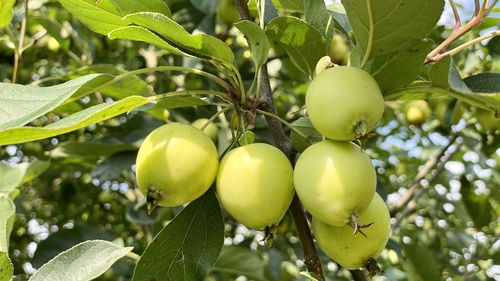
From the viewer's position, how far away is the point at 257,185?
815 mm

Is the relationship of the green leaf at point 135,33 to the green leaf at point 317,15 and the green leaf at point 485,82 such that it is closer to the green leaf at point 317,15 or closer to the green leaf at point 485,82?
the green leaf at point 317,15

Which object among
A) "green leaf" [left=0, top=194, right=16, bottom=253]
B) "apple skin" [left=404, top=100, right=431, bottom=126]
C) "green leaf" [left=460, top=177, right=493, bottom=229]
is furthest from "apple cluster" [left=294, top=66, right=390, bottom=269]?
"green leaf" [left=460, top=177, right=493, bottom=229]

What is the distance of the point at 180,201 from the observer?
87cm

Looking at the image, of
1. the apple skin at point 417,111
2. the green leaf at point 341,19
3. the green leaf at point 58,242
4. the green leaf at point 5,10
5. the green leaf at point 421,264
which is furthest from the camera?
the apple skin at point 417,111

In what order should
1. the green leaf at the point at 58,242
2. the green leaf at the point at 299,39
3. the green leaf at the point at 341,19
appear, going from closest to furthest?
the green leaf at the point at 299,39 → the green leaf at the point at 341,19 → the green leaf at the point at 58,242

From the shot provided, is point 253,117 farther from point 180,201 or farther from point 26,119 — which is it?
point 26,119

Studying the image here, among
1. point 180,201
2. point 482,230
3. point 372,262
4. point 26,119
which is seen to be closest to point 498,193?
point 482,230

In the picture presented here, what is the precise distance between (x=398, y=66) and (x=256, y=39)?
0.22 metres

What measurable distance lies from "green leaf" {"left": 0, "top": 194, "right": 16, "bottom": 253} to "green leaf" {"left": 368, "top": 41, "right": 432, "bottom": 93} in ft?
2.24

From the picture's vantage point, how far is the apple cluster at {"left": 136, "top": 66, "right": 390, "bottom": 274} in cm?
77

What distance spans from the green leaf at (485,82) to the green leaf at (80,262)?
23.6 inches

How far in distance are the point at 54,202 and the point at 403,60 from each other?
2315 millimetres

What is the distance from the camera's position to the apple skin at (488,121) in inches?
69.3

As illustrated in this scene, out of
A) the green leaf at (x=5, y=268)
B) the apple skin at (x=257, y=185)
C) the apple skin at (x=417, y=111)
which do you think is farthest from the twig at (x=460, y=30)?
the apple skin at (x=417, y=111)
